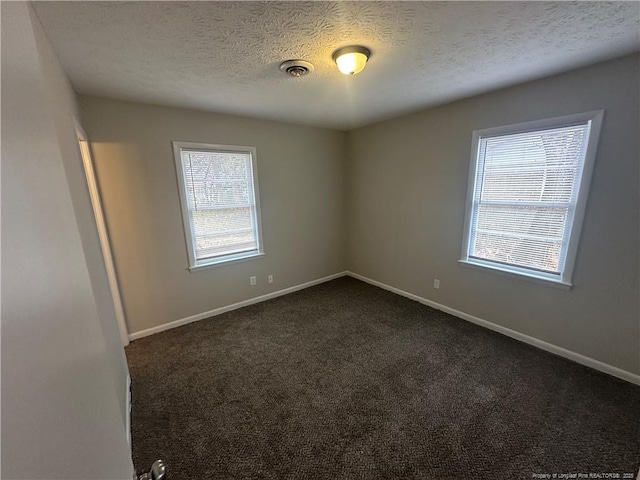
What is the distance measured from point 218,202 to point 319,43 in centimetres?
211

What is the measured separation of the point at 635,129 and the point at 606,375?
1872mm

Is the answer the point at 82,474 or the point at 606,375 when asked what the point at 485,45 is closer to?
the point at 82,474

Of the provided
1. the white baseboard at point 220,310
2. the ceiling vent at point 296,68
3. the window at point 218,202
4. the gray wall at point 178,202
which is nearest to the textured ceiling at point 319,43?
the ceiling vent at point 296,68

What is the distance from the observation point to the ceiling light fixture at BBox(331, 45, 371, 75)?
162 centimetres

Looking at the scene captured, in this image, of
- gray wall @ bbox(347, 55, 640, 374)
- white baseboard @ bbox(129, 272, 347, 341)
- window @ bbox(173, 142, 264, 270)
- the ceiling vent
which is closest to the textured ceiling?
the ceiling vent

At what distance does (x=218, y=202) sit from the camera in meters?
3.15

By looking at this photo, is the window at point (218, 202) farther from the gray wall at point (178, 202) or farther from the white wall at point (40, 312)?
the white wall at point (40, 312)

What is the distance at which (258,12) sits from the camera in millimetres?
1291

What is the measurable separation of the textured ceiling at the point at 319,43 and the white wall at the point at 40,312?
3.07ft

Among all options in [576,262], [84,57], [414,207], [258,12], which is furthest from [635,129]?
[84,57]

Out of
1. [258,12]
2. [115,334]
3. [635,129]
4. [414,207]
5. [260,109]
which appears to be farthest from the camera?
[414,207]

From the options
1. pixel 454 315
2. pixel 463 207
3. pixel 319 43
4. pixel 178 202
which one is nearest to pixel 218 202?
pixel 178 202

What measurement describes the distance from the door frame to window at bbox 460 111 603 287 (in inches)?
140

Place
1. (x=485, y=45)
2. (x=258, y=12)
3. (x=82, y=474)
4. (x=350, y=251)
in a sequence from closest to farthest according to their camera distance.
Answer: (x=82, y=474) → (x=258, y=12) → (x=485, y=45) → (x=350, y=251)
